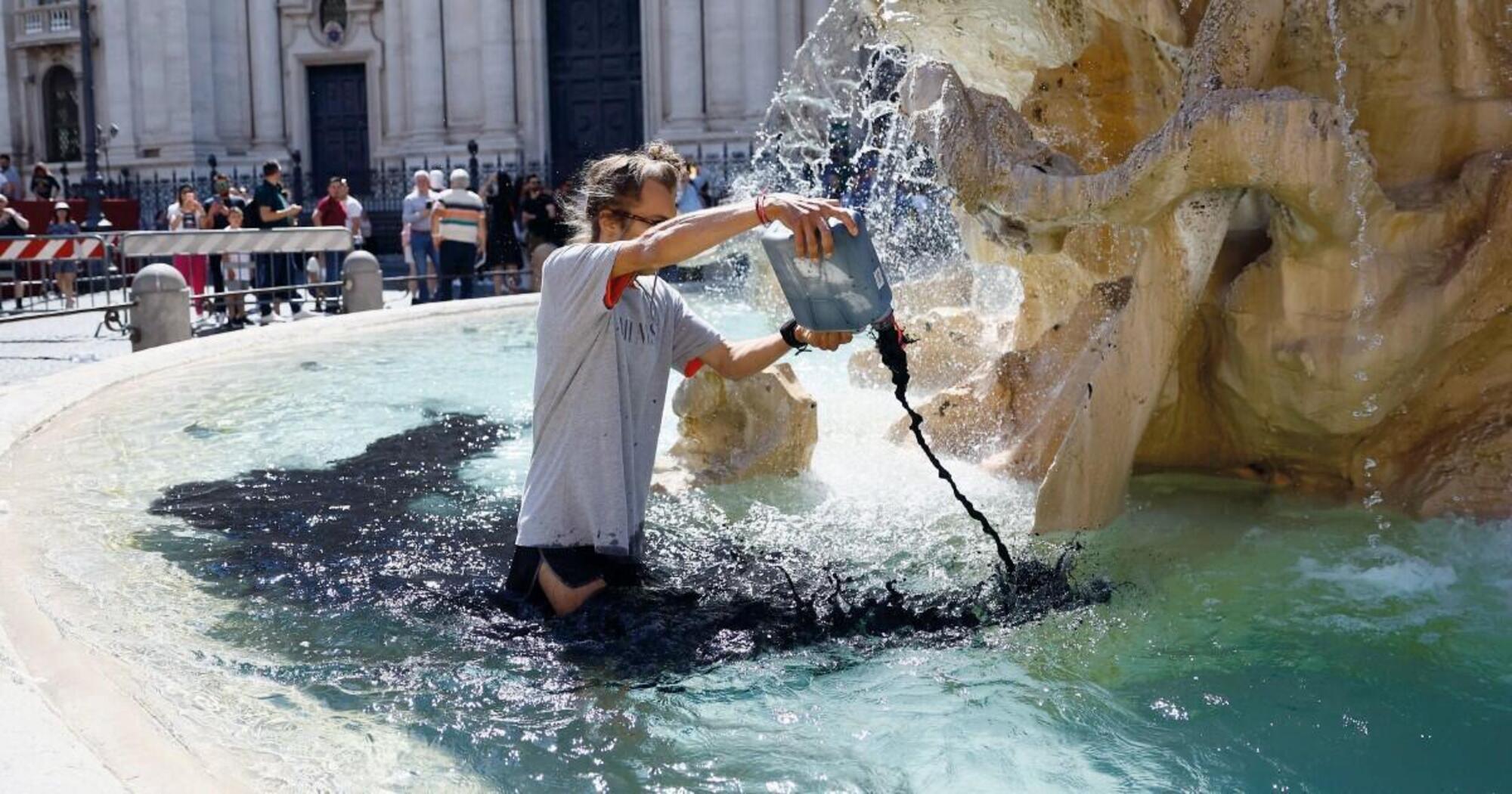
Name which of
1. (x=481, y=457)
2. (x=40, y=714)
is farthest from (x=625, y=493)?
(x=481, y=457)

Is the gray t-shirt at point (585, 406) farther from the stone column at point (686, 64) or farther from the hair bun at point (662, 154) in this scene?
the stone column at point (686, 64)

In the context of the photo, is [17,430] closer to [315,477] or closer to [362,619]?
[315,477]

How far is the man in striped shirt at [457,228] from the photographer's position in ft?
48.9

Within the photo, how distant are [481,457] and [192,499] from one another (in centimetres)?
130

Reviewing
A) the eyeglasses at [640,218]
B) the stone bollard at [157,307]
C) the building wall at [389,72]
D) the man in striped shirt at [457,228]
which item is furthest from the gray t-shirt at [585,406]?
the building wall at [389,72]

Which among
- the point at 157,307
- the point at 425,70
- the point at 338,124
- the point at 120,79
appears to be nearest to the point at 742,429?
the point at 157,307

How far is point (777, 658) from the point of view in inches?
137

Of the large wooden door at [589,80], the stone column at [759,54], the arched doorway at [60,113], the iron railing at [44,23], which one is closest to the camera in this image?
the stone column at [759,54]

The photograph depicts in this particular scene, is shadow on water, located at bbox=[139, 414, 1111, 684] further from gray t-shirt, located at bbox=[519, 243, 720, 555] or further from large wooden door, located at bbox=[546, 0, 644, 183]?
large wooden door, located at bbox=[546, 0, 644, 183]

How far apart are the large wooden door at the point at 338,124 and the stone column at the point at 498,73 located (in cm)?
334

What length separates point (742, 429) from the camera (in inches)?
229

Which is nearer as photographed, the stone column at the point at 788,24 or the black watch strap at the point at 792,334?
the black watch strap at the point at 792,334

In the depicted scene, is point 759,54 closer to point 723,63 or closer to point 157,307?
point 723,63

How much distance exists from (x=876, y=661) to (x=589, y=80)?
23047mm
